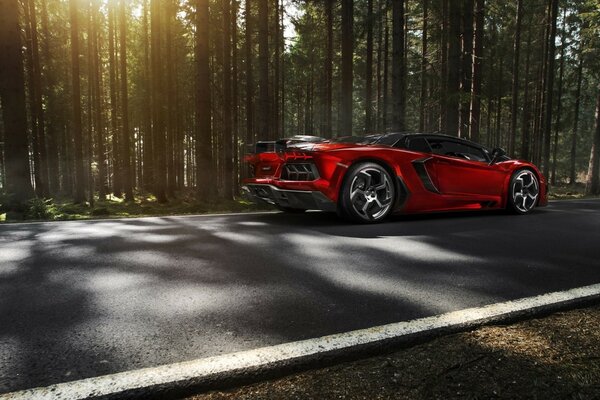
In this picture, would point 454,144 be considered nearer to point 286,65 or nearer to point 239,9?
point 239,9

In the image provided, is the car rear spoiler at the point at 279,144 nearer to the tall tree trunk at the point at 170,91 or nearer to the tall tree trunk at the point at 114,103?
the tall tree trunk at the point at 170,91

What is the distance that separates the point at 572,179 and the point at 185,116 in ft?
103

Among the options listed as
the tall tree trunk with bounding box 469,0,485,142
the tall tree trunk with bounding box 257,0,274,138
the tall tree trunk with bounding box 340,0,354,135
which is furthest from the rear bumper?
the tall tree trunk with bounding box 469,0,485,142

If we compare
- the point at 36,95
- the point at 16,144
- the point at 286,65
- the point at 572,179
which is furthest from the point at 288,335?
the point at 572,179

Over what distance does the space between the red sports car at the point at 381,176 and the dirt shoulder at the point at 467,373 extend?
3.57 meters

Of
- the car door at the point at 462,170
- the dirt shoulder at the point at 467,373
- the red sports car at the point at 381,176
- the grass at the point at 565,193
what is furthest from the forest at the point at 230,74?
the dirt shoulder at the point at 467,373

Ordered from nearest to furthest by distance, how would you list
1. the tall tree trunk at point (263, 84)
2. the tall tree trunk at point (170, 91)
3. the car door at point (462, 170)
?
the car door at point (462, 170) < the tall tree trunk at point (263, 84) < the tall tree trunk at point (170, 91)

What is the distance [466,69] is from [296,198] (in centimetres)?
1270

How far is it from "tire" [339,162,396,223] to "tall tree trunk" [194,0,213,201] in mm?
6862

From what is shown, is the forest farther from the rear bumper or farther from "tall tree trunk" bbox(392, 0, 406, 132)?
the rear bumper

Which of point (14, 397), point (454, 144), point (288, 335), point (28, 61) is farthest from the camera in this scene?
point (28, 61)

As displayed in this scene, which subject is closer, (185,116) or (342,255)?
(342,255)

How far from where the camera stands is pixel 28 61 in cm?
1859

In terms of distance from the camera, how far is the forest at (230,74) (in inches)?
514
